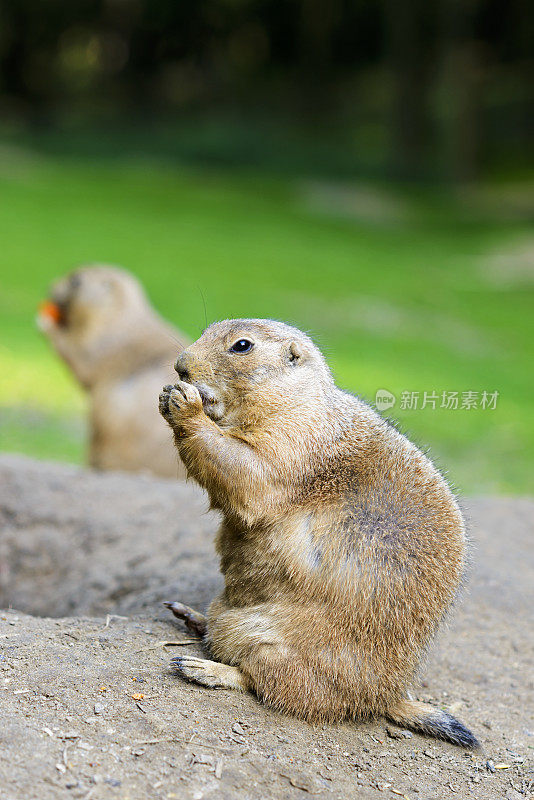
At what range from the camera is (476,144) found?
30.7m

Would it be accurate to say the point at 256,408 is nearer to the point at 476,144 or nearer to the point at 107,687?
the point at 107,687

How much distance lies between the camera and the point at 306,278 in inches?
828

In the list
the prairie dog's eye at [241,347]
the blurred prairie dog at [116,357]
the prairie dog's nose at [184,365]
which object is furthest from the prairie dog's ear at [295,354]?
the blurred prairie dog at [116,357]

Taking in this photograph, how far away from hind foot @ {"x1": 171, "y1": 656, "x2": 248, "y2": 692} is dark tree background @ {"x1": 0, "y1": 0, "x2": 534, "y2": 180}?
2921 cm

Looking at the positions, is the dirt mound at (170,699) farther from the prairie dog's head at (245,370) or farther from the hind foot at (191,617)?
the prairie dog's head at (245,370)

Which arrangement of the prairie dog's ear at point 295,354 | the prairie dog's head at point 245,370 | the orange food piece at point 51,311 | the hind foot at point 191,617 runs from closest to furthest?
the prairie dog's head at point 245,370 → the prairie dog's ear at point 295,354 → the hind foot at point 191,617 → the orange food piece at point 51,311

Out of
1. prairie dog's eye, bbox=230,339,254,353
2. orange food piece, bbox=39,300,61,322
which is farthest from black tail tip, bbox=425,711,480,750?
orange food piece, bbox=39,300,61,322

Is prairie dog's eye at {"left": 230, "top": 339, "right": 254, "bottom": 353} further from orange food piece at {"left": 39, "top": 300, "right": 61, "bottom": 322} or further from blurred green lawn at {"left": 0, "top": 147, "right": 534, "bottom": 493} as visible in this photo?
orange food piece at {"left": 39, "top": 300, "right": 61, "bottom": 322}

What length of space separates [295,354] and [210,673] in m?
1.31

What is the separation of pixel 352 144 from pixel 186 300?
21.5m

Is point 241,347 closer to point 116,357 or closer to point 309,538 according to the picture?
point 309,538

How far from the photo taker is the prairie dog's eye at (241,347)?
3.97 meters

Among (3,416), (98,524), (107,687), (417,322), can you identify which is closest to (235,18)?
(417,322)

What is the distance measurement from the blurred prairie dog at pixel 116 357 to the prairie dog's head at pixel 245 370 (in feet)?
12.8
